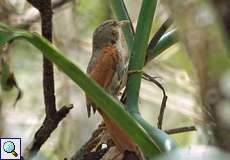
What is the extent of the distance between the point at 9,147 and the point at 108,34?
0.24 m

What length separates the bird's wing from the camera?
0.63 m

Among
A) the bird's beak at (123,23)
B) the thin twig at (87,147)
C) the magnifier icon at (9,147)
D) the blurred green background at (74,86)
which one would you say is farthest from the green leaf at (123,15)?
the blurred green background at (74,86)

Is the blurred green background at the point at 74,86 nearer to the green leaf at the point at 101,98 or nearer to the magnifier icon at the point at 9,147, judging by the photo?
the magnifier icon at the point at 9,147

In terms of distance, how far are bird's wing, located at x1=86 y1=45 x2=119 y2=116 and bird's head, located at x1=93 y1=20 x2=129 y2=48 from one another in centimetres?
4

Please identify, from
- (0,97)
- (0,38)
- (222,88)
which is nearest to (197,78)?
(222,88)

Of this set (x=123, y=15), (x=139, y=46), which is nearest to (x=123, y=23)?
(x=123, y=15)

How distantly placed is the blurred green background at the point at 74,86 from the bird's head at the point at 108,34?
61 cm

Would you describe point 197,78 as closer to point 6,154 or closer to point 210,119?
point 210,119

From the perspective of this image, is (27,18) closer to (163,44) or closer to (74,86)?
(74,86)

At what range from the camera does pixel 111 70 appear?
65 centimetres

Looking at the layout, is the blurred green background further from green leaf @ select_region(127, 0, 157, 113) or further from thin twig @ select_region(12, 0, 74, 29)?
green leaf @ select_region(127, 0, 157, 113)

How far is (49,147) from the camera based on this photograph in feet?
4.58

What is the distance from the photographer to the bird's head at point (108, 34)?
28.5 inches

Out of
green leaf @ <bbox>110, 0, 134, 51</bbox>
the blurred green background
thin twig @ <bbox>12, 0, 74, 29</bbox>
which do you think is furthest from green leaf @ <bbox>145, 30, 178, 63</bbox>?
thin twig @ <bbox>12, 0, 74, 29</bbox>
